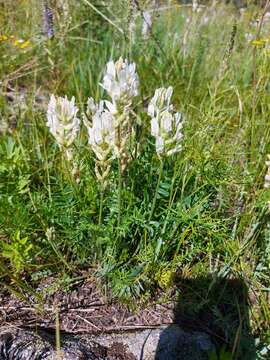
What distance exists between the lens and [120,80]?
46.5 inches

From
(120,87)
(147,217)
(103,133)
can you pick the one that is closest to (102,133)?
(103,133)

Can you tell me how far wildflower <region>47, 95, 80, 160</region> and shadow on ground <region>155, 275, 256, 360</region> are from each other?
800 millimetres

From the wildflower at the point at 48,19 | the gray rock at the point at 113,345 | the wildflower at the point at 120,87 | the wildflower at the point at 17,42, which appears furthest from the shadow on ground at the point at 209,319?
the wildflower at the point at 17,42

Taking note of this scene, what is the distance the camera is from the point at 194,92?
2979mm

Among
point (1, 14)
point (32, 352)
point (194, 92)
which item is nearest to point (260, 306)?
point (32, 352)

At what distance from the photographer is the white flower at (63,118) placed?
1330mm

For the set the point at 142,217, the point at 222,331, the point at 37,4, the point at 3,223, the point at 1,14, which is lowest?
the point at 222,331

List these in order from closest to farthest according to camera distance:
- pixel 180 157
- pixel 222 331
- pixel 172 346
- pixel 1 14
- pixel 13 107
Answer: pixel 172 346, pixel 222 331, pixel 180 157, pixel 13 107, pixel 1 14

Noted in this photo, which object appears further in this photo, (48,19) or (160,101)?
(48,19)

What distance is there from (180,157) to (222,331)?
2.47ft

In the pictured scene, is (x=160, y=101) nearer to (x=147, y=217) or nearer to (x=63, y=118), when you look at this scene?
(x=63, y=118)

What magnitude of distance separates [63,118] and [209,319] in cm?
102

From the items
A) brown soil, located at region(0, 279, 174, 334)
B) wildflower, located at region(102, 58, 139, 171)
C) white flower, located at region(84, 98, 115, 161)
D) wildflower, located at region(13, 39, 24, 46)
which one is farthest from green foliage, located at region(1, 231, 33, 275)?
wildflower, located at region(13, 39, 24, 46)

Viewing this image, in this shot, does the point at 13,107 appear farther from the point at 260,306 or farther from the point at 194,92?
the point at 260,306
